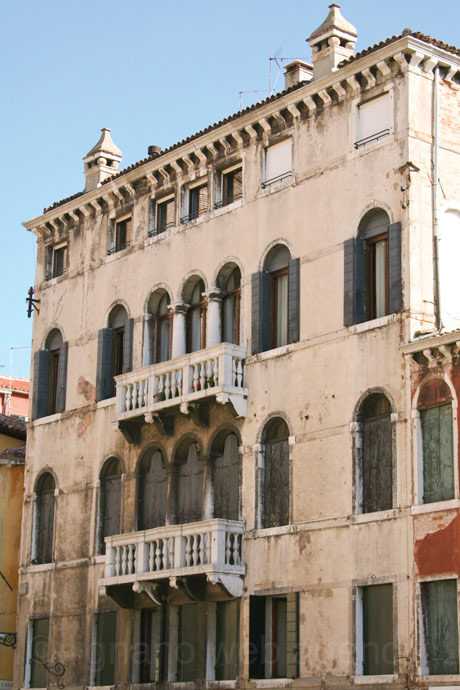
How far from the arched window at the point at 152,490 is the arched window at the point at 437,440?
6.83m

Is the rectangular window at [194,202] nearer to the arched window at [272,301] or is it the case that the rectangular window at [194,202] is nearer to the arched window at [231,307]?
the arched window at [231,307]

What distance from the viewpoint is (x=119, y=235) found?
→ 30.2m

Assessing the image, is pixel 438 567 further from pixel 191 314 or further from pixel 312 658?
pixel 191 314

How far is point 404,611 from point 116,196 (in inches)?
485

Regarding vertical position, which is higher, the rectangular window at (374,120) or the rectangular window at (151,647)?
the rectangular window at (374,120)

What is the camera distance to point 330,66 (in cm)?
2500

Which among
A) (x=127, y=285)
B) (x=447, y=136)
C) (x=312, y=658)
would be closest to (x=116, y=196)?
(x=127, y=285)

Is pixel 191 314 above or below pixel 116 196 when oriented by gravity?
below

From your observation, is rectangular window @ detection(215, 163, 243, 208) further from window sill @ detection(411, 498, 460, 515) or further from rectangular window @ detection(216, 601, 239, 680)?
window sill @ detection(411, 498, 460, 515)

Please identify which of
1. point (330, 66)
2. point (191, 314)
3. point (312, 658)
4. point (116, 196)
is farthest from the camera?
point (116, 196)

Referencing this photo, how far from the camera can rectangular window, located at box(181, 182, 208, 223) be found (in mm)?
27734

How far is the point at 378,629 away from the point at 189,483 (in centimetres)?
581

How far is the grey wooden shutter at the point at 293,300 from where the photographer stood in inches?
968

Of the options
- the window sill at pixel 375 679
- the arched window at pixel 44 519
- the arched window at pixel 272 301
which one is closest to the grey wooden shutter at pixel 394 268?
the arched window at pixel 272 301
